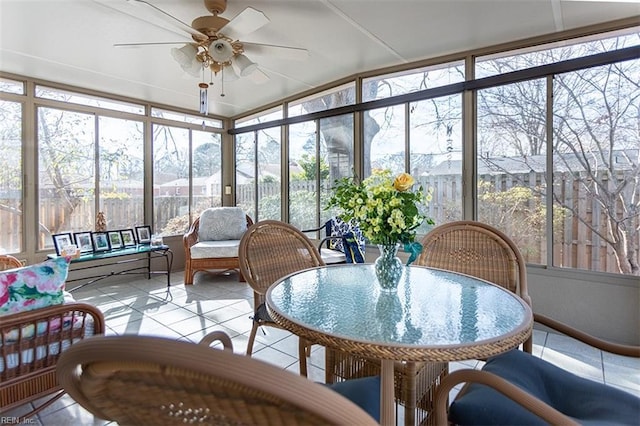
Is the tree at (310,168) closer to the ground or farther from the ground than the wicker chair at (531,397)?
farther from the ground

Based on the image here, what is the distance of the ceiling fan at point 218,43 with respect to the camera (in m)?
2.36

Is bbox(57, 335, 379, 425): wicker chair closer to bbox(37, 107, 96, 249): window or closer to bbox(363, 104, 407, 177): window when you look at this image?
bbox(363, 104, 407, 177): window

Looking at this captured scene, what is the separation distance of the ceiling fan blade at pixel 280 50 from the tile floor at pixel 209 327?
245 cm

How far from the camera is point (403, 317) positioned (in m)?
1.14

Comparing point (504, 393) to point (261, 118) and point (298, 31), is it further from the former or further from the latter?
point (261, 118)

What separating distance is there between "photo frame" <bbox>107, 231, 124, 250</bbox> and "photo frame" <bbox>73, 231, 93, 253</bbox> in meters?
0.21

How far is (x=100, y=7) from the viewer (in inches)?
94.6

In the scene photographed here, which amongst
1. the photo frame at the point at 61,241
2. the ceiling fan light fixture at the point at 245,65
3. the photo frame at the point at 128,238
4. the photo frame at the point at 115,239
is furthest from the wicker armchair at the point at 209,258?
the ceiling fan light fixture at the point at 245,65

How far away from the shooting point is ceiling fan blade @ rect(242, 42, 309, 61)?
8.94 ft

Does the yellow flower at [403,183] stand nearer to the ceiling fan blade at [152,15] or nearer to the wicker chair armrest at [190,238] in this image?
the ceiling fan blade at [152,15]

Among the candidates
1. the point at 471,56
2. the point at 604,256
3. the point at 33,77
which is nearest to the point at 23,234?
the point at 33,77

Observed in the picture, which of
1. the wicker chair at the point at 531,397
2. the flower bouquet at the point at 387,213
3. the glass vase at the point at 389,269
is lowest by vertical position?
the wicker chair at the point at 531,397

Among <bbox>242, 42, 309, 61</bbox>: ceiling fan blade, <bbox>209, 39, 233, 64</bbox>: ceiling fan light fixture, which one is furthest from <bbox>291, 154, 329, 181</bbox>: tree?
<bbox>209, 39, 233, 64</bbox>: ceiling fan light fixture

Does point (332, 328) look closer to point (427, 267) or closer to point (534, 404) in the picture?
point (534, 404)
